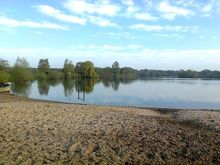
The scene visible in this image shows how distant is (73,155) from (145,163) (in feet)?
7.30

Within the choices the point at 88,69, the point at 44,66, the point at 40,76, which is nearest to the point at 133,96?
the point at 40,76

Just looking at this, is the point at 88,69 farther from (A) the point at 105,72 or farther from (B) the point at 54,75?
(A) the point at 105,72

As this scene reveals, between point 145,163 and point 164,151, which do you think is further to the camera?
point 164,151

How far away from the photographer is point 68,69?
153m

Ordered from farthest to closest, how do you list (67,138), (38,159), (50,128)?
1. (50,128)
2. (67,138)
3. (38,159)

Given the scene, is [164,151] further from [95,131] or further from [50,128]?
[50,128]

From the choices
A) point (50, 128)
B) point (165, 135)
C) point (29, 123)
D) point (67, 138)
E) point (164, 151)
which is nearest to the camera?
point (164, 151)

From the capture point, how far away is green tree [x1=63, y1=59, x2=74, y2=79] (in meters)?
153

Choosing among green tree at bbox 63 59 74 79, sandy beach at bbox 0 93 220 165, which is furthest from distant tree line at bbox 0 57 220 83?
sandy beach at bbox 0 93 220 165

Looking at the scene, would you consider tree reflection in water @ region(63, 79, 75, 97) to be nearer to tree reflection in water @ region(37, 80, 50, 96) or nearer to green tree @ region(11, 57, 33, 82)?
tree reflection in water @ region(37, 80, 50, 96)

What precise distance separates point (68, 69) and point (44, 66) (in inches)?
436

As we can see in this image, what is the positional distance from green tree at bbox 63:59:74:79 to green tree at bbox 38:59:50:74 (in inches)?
315

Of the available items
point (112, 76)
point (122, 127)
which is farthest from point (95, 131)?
point (112, 76)

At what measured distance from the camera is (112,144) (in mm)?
11695
